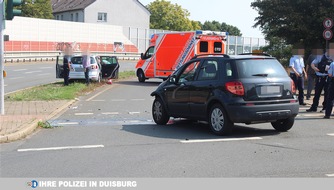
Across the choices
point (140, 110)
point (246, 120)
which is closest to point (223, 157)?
point (246, 120)

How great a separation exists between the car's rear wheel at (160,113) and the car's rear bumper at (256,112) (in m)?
Result: 2.37

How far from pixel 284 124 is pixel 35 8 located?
2581 inches

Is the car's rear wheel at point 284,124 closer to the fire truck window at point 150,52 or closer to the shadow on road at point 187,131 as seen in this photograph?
the shadow on road at point 187,131

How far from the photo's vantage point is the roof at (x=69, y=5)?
73938mm

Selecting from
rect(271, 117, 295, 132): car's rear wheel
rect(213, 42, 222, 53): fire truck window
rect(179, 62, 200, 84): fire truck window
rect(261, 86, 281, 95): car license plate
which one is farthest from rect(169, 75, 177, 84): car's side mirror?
rect(213, 42, 222, 53): fire truck window

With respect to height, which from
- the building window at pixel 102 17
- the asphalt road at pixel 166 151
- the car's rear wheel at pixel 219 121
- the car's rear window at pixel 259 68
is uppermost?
the building window at pixel 102 17

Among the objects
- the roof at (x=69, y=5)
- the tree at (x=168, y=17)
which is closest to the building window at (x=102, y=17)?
the roof at (x=69, y=5)

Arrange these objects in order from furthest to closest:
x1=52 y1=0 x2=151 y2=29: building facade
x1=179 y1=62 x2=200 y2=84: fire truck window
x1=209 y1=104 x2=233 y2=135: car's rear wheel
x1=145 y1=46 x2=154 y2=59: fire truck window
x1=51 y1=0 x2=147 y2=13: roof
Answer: x1=51 y1=0 x2=147 y2=13: roof → x1=52 y1=0 x2=151 y2=29: building facade → x1=145 y1=46 x2=154 y2=59: fire truck window → x1=179 y1=62 x2=200 y2=84: fire truck window → x1=209 y1=104 x2=233 y2=135: car's rear wheel

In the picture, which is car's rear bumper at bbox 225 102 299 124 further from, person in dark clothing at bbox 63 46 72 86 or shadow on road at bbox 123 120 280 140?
person in dark clothing at bbox 63 46 72 86

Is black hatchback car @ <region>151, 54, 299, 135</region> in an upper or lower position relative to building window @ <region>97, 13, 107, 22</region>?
lower

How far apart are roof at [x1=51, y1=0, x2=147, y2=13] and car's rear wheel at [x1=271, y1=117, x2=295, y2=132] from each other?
2593 inches

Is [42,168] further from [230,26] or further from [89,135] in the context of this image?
[230,26]

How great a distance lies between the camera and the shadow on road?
31.1 feet

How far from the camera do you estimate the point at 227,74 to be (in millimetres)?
9289
